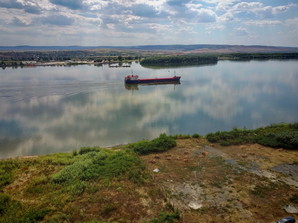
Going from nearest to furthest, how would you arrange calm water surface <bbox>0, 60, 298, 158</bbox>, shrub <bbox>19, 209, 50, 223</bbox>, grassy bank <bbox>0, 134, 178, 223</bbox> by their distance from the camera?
shrub <bbox>19, 209, 50, 223</bbox> < grassy bank <bbox>0, 134, 178, 223</bbox> < calm water surface <bbox>0, 60, 298, 158</bbox>

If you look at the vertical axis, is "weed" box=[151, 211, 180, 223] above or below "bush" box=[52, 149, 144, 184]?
below

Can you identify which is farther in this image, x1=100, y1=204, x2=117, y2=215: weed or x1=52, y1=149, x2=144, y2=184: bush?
x1=52, y1=149, x2=144, y2=184: bush

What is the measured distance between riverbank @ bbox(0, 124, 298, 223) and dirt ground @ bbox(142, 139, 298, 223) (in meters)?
Result: 0.03

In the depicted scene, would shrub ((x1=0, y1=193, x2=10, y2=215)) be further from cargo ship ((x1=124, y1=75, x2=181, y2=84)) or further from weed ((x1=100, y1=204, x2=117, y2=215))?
cargo ship ((x1=124, y1=75, x2=181, y2=84))

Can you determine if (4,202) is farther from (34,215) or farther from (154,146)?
(154,146)

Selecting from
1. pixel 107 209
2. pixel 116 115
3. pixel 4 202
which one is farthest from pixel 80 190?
pixel 116 115

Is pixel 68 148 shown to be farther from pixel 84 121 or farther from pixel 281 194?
pixel 281 194

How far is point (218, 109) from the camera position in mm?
19984

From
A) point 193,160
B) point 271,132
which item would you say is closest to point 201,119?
→ point 271,132

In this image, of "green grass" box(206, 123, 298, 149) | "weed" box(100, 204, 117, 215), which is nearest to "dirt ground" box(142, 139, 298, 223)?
"green grass" box(206, 123, 298, 149)

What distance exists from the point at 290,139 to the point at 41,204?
11.8 metres

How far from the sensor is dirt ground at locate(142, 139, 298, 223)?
6.35 metres

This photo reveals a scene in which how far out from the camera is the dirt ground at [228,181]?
635 centimetres

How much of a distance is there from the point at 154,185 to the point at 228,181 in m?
2.80
